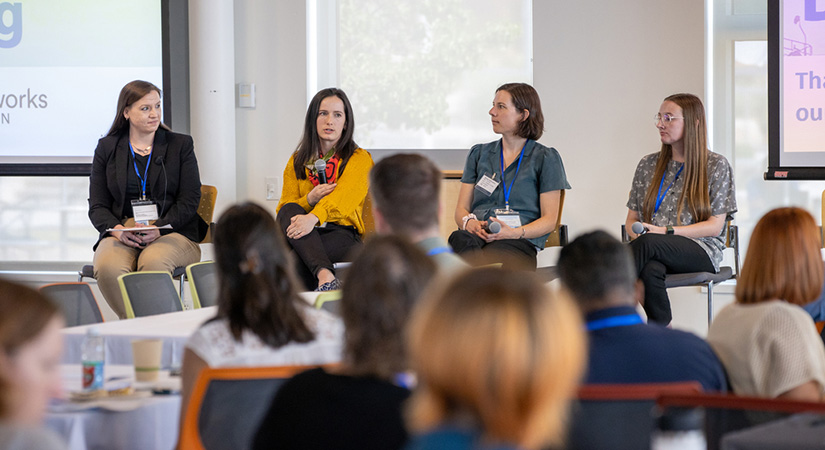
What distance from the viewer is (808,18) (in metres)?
4.91

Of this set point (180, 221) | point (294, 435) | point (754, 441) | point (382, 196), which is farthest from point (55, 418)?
point (180, 221)

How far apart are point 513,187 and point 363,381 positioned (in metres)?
3.54

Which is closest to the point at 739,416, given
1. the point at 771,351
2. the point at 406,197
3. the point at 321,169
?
the point at 771,351

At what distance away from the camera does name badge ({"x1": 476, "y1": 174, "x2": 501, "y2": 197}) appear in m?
4.74

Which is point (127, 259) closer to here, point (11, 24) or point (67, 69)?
point (67, 69)

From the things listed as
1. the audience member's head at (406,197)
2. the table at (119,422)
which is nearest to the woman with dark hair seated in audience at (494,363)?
the table at (119,422)

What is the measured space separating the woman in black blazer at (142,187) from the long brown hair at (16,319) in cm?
341

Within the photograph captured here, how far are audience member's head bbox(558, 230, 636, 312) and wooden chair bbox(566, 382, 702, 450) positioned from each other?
0.34 meters

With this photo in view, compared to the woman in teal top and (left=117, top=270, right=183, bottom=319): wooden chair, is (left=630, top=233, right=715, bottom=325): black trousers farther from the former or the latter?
(left=117, top=270, right=183, bottom=319): wooden chair

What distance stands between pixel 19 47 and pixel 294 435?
5.54 metres

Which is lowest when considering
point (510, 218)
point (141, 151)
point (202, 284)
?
point (202, 284)

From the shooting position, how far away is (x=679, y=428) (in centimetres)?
→ 125

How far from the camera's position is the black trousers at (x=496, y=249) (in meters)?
4.39

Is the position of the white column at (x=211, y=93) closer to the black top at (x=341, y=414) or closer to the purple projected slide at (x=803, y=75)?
the purple projected slide at (x=803, y=75)
